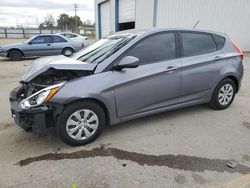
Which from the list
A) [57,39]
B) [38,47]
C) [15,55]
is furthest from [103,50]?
[15,55]

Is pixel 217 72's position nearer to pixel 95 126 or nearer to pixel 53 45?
pixel 95 126

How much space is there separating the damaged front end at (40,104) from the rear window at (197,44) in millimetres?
1813

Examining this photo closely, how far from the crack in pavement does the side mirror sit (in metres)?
1.17

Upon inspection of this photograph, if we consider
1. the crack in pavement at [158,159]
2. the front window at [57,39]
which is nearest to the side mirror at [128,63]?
the crack in pavement at [158,159]

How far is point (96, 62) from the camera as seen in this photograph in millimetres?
3246

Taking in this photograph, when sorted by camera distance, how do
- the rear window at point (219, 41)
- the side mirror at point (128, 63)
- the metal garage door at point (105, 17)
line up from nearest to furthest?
1. the side mirror at point (128, 63)
2. the rear window at point (219, 41)
3. the metal garage door at point (105, 17)

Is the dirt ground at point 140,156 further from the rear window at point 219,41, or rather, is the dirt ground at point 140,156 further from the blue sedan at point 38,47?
the blue sedan at point 38,47

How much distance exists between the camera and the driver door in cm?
325

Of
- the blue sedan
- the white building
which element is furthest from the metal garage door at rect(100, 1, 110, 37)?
the blue sedan

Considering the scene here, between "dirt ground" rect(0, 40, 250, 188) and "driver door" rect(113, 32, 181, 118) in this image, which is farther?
"driver door" rect(113, 32, 181, 118)

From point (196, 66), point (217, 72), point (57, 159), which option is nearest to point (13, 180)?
Answer: point (57, 159)

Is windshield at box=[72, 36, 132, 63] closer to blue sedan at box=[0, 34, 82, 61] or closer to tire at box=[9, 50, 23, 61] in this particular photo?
blue sedan at box=[0, 34, 82, 61]

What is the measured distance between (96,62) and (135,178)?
1699mm

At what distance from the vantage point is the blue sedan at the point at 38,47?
1150cm
